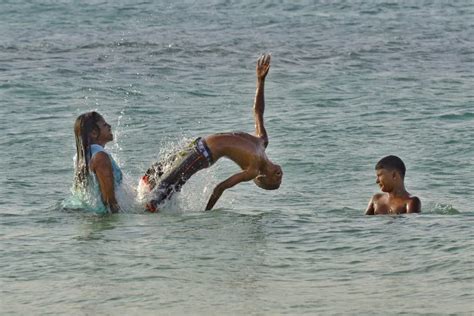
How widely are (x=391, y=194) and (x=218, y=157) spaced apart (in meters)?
1.53

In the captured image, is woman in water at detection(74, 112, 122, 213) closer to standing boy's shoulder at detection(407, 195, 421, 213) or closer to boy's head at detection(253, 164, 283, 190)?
boy's head at detection(253, 164, 283, 190)

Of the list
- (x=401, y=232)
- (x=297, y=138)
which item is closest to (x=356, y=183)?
(x=297, y=138)

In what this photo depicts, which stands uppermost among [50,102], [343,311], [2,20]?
[2,20]

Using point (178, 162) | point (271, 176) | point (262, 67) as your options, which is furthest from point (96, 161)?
point (262, 67)

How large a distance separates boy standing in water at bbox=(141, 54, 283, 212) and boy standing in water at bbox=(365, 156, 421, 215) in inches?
33.8

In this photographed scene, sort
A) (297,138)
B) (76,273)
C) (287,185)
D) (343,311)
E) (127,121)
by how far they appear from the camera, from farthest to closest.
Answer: (127,121), (297,138), (287,185), (76,273), (343,311)

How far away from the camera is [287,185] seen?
1310 centimetres

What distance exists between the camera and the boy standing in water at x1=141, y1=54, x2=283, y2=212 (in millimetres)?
11203

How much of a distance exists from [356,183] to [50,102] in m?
5.87

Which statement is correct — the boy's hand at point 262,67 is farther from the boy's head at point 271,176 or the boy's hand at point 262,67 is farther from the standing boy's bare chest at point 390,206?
the standing boy's bare chest at point 390,206

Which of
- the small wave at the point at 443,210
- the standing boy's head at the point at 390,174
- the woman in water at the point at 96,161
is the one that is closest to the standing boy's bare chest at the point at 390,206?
the standing boy's head at the point at 390,174

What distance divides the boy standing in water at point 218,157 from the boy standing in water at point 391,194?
0.86 m

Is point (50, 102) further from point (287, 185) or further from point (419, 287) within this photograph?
point (419, 287)

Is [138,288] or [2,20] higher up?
[2,20]
